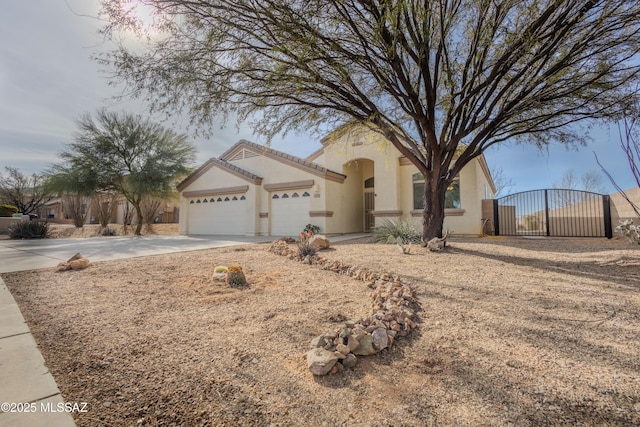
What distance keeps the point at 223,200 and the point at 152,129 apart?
6.61 m

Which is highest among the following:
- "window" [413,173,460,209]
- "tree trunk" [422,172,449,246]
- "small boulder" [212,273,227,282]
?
"window" [413,173,460,209]

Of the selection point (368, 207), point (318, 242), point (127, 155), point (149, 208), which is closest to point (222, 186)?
point (127, 155)

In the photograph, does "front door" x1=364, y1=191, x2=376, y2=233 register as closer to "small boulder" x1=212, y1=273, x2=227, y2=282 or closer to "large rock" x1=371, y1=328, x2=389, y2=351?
"small boulder" x1=212, y1=273, x2=227, y2=282

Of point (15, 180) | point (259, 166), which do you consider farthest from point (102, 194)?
point (15, 180)

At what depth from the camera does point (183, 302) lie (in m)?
3.70

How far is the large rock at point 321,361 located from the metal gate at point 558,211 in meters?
13.4

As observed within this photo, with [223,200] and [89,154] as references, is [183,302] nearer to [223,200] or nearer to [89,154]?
[223,200]

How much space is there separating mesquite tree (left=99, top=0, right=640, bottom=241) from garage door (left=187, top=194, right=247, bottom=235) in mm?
8603

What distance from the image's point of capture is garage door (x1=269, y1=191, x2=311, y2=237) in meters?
14.1

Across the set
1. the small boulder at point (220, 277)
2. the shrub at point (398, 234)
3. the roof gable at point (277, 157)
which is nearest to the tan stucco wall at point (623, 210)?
the shrub at point (398, 234)

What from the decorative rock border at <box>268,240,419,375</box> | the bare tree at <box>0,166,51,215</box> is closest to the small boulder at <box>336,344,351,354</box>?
the decorative rock border at <box>268,240,419,375</box>

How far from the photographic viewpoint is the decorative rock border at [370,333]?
83.5 inches

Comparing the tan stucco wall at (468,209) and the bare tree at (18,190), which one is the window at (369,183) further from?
the bare tree at (18,190)

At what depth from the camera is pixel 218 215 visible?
53.8 feet
